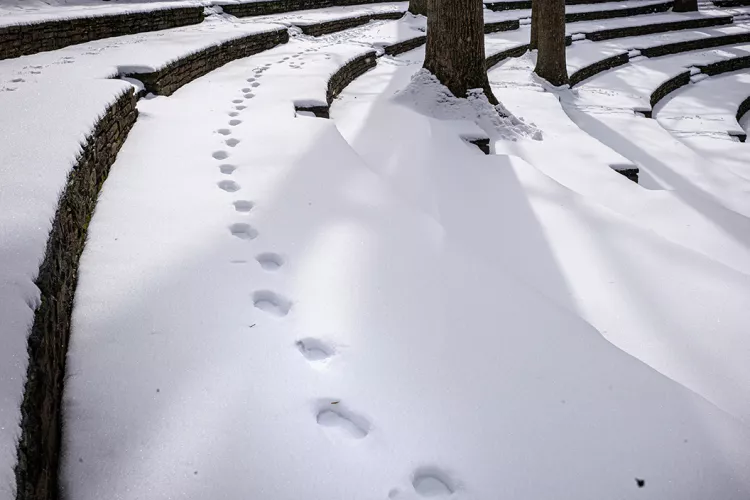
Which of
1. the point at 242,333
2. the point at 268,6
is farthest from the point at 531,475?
the point at 268,6

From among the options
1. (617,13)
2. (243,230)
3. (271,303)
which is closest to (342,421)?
(271,303)

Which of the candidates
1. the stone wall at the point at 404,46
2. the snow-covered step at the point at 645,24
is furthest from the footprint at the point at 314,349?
the snow-covered step at the point at 645,24

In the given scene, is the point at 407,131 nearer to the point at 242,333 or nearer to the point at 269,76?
the point at 269,76

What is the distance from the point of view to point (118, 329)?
1.75m

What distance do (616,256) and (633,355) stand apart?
0.86m

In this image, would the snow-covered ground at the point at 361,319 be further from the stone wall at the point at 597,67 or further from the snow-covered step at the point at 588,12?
the snow-covered step at the point at 588,12

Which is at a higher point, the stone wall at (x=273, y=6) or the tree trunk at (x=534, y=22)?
the stone wall at (x=273, y=6)

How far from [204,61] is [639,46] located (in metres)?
8.96

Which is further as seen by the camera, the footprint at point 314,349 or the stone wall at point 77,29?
the stone wall at point 77,29

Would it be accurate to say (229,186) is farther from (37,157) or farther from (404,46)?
(404,46)

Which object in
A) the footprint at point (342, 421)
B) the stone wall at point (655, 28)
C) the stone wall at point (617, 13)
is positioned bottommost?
the footprint at point (342, 421)

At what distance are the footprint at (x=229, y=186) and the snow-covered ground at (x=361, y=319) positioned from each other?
0.01 meters

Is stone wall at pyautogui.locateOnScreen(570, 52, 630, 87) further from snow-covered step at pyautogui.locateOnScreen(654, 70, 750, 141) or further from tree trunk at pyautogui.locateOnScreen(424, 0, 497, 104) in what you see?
tree trunk at pyautogui.locateOnScreen(424, 0, 497, 104)

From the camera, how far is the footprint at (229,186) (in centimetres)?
281
